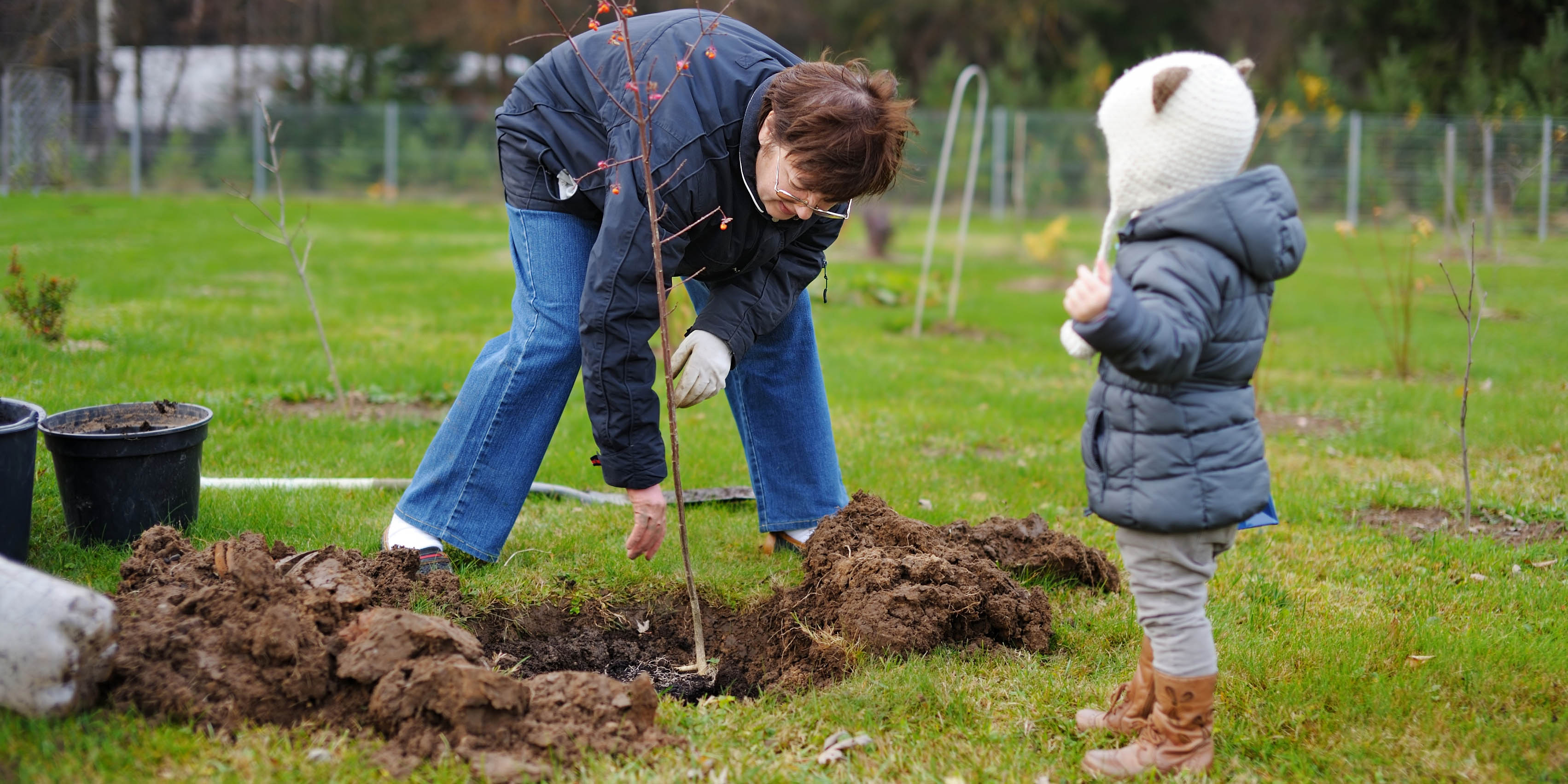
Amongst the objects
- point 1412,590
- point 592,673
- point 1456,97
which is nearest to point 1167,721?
point 592,673

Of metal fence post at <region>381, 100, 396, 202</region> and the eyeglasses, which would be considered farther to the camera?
metal fence post at <region>381, 100, 396, 202</region>

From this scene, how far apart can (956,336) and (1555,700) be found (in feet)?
19.9

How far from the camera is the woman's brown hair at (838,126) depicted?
8.36 feet

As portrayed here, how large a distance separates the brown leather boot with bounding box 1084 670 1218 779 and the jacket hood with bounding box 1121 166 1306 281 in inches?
32.9

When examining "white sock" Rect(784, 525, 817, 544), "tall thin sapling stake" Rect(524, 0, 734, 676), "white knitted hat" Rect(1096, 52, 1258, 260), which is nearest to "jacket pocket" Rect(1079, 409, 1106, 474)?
"white knitted hat" Rect(1096, 52, 1258, 260)

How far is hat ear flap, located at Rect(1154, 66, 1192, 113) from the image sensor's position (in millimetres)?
2000

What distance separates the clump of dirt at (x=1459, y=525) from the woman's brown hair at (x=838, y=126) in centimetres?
253

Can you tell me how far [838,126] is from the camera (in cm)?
254

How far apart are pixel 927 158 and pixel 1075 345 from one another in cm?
1947

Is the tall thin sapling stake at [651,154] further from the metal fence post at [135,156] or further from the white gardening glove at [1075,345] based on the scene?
the metal fence post at [135,156]

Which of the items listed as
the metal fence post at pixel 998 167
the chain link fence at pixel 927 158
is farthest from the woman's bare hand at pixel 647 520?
the metal fence post at pixel 998 167

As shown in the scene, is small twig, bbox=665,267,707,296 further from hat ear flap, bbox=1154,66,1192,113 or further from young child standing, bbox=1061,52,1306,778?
hat ear flap, bbox=1154,66,1192,113

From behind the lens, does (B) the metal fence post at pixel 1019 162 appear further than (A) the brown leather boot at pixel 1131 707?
Yes

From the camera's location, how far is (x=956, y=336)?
27.8 feet
